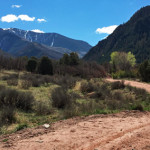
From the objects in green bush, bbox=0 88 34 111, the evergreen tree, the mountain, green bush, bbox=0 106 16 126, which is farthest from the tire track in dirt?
the mountain

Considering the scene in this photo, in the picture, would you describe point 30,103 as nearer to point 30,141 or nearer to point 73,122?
point 73,122

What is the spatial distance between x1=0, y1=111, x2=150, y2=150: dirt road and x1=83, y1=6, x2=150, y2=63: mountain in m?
124

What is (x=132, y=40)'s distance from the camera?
162 m

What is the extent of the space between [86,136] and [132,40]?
551ft

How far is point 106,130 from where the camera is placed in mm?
5531

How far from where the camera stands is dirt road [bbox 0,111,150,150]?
440 cm

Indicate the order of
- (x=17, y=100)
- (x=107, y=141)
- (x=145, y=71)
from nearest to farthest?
1. (x=107, y=141)
2. (x=17, y=100)
3. (x=145, y=71)

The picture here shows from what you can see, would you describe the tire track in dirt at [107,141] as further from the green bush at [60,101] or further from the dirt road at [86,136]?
the green bush at [60,101]

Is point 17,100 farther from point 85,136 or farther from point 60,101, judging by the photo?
point 85,136

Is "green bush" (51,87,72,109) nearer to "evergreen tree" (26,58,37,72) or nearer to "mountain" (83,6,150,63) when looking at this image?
"evergreen tree" (26,58,37,72)

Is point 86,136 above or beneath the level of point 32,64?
beneath

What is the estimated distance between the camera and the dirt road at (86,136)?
14.4 feet

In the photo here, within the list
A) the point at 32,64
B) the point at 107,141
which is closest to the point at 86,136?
the point at 107,141

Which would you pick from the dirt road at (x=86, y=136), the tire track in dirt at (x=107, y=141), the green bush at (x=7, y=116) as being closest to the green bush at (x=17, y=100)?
the green bush at (x=7, y=116)
